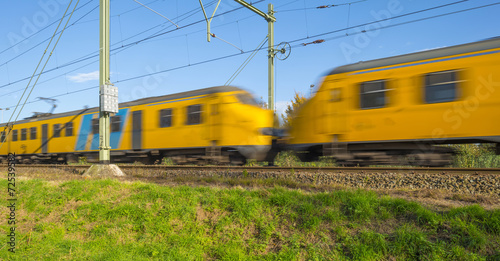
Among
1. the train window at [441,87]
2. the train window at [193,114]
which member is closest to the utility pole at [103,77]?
the train window at [193,114]

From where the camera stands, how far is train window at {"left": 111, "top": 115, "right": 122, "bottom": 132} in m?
15.4

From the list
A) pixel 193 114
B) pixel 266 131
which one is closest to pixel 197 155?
pixel 193 114

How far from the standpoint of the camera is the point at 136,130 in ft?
48.3

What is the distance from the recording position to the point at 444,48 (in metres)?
8.18

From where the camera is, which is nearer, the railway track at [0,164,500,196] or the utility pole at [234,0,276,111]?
the railway track at [0,164,500,196]

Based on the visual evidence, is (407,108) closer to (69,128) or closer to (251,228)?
(251,228)

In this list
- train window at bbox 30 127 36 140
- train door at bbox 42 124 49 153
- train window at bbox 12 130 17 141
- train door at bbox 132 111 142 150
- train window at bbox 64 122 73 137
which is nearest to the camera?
train door at bbox 132 111 142 150

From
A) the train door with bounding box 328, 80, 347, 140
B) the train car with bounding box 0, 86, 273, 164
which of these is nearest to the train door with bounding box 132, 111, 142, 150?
the train car with bounding box 0, 86, 273, 164

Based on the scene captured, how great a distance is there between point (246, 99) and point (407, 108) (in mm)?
6315

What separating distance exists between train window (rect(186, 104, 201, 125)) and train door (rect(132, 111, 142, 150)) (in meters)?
3.00

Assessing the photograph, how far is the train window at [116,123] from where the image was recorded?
50.6 ft

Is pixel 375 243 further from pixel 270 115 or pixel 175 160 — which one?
pixel 175 160

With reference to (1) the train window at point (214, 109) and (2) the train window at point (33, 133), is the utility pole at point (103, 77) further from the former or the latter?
(2) the train window at point (33, 133)

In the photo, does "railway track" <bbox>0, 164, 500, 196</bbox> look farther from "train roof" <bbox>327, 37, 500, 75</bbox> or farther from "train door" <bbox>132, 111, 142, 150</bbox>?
"train door" <bbox>132, 111, 142, 150</bbox>
